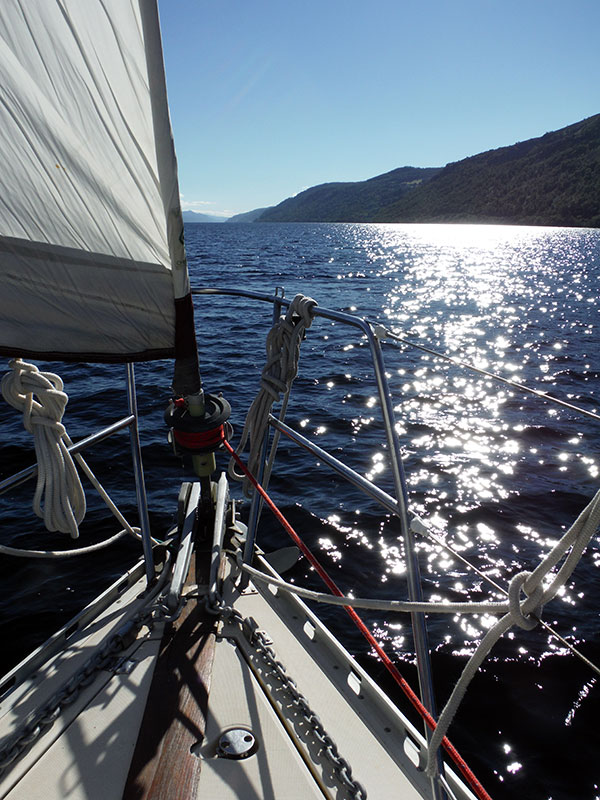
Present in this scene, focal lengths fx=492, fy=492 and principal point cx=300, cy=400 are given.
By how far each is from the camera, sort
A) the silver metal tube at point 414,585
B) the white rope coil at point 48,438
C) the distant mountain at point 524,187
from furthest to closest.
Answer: the distant mountain at point 524,187 < the white rope coil at point 48,438 < the silver metal tube at point 414,585

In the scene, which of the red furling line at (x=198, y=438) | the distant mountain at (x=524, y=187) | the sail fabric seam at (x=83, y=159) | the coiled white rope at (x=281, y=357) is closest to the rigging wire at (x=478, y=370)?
the coiled white rope at (x=281, y=357)

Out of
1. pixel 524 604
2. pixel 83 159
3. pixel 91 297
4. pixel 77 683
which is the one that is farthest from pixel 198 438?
pixel 524 604

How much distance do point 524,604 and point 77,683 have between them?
1839 millimetres

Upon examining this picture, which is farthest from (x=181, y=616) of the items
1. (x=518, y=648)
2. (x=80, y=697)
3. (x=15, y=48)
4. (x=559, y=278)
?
(x=559, y=278)

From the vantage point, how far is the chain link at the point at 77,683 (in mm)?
1776

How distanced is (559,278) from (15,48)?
36.2m

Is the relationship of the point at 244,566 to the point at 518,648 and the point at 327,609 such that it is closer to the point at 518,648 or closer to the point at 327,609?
the point at 327,609

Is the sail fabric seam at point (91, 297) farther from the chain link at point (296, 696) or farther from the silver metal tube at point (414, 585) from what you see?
the chain link at point (296, 696)

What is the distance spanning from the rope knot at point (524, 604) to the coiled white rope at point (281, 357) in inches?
55.6

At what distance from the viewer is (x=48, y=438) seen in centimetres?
194

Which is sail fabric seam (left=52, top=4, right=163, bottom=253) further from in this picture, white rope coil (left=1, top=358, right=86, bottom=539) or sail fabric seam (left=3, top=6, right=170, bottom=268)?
white rope coil (left=1, top=358, right=86, bottom=539)

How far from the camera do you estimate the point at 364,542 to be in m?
5.44

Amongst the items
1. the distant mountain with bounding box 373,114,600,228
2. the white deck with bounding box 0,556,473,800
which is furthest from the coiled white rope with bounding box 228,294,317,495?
the distant mountain with bounding box 373,114,600,228

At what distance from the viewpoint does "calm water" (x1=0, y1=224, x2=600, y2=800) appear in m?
3.62
